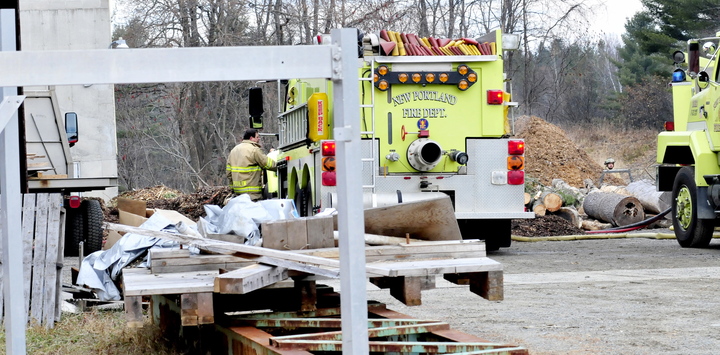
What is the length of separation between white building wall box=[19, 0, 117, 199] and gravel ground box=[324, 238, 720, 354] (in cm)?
888

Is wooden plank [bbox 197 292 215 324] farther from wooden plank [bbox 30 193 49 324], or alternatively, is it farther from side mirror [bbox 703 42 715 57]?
side mirror [bbox 703 42 715 57]

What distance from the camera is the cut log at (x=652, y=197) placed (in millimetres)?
19062

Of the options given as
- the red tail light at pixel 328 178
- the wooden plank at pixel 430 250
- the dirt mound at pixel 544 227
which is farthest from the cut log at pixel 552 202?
the wooden plank at pixel 430 250

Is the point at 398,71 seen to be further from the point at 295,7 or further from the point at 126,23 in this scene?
the point at 126,23

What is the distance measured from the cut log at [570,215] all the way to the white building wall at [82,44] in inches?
342

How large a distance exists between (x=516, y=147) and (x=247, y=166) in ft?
13.2

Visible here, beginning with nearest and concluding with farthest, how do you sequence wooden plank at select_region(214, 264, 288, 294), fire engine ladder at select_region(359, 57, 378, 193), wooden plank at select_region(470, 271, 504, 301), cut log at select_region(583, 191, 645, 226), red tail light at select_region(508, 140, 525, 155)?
1. wooden plank at select_region(214, 264, 288, 294)
2. wooden plank at select_region(470, 271, 504, 301)
3. fire engine ladder at select_region(359, 57, 378, 193)
4. red tail light at select_region(508, 140, 525, 155)
5. cut log at select_region(583, 191, 645, 226)

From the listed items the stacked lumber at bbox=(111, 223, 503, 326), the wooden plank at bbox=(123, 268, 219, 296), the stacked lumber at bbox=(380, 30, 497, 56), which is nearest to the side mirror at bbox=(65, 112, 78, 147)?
the stacked lumber at bbox=(380, 30, 497, 56)

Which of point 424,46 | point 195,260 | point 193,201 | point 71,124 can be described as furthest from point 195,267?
point 193,201

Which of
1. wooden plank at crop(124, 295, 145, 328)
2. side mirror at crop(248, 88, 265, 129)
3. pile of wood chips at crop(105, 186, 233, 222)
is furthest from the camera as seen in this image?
pile of wood chips at crop(105, 186, 233, 222)

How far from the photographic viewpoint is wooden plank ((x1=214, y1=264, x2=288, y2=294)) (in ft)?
14.7

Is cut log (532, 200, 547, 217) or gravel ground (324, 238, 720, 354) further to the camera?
cut log (532, 200, 547, 217)

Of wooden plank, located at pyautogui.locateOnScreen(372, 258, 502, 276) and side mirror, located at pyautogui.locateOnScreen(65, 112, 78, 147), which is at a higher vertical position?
side mirror, located at pyautogui.locateOnScreen(65, 112, 78, 147)

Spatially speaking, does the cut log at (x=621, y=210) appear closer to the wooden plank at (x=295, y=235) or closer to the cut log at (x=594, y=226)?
the cut log at (x=594, y=226)
